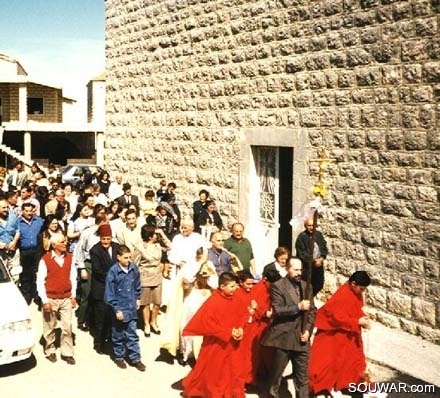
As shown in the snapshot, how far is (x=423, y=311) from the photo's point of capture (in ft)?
26.4

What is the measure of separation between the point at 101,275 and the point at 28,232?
7.85 ft

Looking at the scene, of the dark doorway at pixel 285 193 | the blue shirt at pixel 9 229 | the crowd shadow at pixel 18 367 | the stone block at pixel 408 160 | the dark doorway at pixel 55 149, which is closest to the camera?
the crowd shadow at pixel 18 367

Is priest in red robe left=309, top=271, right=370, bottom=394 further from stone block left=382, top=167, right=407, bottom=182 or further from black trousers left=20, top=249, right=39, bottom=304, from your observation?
black trousers left=20, top=249, right=39, bottom=304

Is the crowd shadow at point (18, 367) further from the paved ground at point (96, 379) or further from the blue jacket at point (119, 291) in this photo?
the blue jacket at point (119, 291)

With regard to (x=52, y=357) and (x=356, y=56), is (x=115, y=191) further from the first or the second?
(x=356, y=56)

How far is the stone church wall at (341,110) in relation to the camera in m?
8.12

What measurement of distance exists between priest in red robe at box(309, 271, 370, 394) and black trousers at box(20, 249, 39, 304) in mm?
5257

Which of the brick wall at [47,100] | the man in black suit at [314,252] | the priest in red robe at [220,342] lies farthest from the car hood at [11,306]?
the brick wall at [47,100]

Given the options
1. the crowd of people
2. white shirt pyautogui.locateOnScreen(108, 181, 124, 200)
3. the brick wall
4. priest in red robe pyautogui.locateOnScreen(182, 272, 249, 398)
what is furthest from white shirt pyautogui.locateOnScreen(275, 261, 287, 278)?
the brick wall

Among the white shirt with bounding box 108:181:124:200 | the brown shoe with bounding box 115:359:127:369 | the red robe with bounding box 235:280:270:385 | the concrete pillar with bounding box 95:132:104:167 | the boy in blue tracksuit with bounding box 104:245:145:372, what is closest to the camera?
the red robe with bounding box 235:280:270:385

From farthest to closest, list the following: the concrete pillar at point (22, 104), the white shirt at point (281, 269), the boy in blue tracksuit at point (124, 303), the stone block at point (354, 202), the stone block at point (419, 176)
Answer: the concrete pillar at point (22, 104) → the stone block at point (354, 202) → the stone block at point (419, 176) → the white shirt at point (281, 269) → the boy in blue tracksuit at point (124, 303)

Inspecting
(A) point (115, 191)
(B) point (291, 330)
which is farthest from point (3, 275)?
(A) point (115, 191)

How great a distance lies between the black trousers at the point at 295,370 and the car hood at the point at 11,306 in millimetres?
3016

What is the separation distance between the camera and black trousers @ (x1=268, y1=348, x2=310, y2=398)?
19.8 feet
